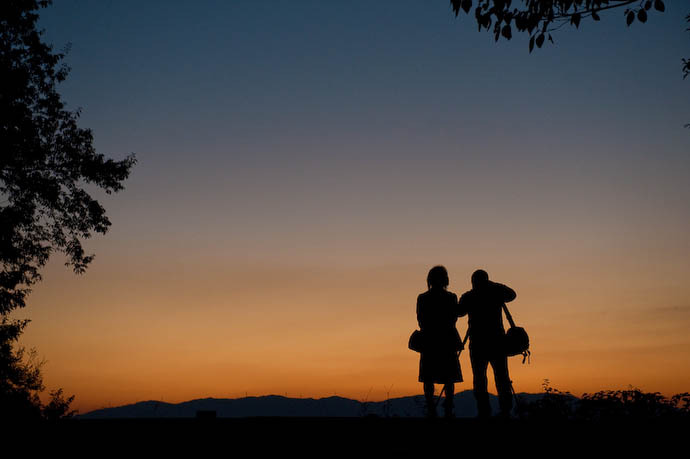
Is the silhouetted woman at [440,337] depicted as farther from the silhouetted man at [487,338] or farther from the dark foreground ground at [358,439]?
the dark foreground ground at [358,439]

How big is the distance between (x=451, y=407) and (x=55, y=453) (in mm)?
6366

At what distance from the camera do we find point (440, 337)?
32.9 feet

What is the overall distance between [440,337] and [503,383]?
1.19 meters

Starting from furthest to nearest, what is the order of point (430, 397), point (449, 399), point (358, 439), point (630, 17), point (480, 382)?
1. point (430, 397)
2. point (449, 399)
3. point (480, 382)
4. point (630, 17)
5. point (358, 439)

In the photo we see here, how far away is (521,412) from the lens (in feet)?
33.1

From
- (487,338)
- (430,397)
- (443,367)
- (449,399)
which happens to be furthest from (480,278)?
(430,397)

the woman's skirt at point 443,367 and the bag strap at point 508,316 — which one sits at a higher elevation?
the bag strap at point 508,316

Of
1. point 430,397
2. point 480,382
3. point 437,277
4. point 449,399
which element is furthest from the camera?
point 430,397

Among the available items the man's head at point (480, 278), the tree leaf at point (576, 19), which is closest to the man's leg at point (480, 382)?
the man's head at point (480, 278)

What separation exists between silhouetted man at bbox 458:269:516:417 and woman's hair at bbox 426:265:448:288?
0.48 m

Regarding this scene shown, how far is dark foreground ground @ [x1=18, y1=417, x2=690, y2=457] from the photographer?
5.59 m

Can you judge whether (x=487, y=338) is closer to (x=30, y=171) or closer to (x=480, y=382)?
(x=480, y=382)

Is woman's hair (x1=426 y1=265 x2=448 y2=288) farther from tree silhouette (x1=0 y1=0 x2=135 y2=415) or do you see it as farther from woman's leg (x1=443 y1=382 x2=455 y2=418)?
tree silhouette (x1=0 y1=0 x2=135 y2=415)

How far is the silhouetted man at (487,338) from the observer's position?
9500 mm
